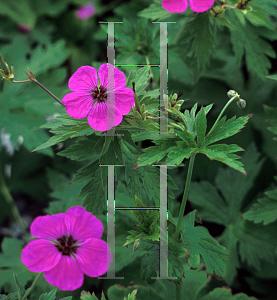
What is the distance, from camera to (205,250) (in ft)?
3.26

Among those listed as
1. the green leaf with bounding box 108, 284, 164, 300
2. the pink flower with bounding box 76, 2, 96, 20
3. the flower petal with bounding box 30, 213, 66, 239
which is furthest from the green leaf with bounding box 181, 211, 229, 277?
the pink flower with bounding box 76, 2, 96, 20

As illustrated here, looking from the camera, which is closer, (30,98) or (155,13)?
(155,13)

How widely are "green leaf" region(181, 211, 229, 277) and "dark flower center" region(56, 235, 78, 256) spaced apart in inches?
13.4

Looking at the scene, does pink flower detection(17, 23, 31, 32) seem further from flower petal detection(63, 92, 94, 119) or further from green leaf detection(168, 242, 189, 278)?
green leaf detection(168, 242, 189, 278)

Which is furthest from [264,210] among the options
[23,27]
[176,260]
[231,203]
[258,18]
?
[23,27]

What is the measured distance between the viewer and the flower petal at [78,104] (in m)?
0.83

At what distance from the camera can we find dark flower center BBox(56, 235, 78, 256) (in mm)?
819

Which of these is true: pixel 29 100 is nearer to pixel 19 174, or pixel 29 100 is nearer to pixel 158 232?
pixel 19 174

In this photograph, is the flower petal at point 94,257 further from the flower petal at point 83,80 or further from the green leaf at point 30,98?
the green leaf at point 30,98

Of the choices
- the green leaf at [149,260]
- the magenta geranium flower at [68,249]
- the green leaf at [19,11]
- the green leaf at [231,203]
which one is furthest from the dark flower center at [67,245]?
the green leaf at [19,11]

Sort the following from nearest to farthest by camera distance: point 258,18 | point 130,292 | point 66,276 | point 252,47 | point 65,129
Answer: point 66,276
point 65,129
point 130,292
point 258,18
point 252,47

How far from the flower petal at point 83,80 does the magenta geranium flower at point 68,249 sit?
298 millimetres

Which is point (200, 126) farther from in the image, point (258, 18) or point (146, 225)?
point (258, 18)

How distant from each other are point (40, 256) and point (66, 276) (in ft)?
0.25
